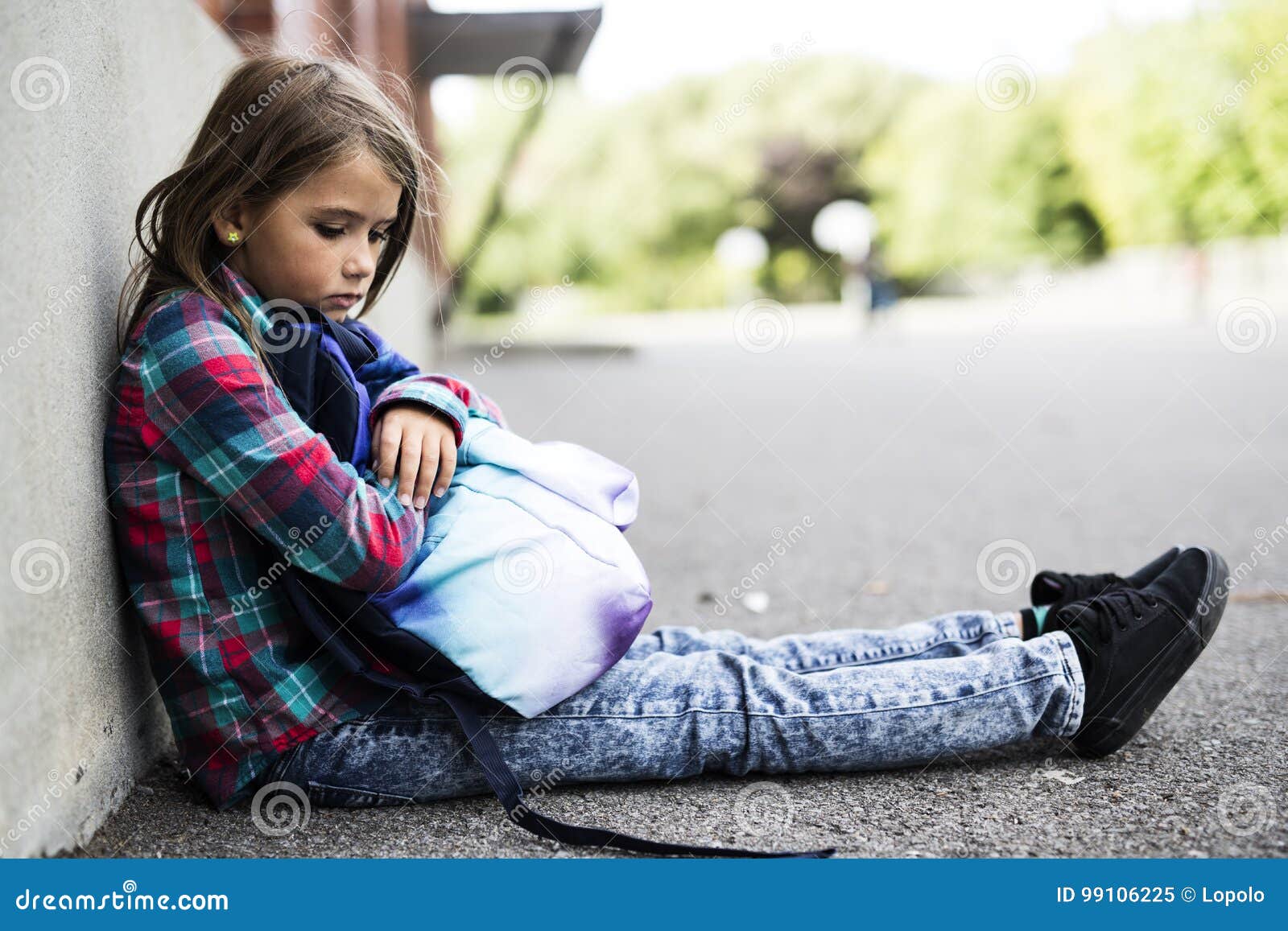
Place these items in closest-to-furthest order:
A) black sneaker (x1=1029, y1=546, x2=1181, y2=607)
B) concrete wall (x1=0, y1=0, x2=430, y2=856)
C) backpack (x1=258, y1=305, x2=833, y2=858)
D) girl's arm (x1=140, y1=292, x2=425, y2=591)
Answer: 1. concrete wall (x1=0, y1=0, x2=430, y2=856)
2. girl's arm (x1=140, y1=292, x2=425, y2=591)
3. backpack (x1=258, y1=305, x2=833, y2=858)
4. black sneaker (x1=1029, y1=546, x2=1181, y2=607)

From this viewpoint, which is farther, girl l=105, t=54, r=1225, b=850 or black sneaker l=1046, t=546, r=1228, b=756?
black sneaker l=1046, t=546, r=1228, b=756

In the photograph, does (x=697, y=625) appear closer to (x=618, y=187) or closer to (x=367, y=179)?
(x=367, y=179)

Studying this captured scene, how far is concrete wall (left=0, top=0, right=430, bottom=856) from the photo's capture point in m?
1.62

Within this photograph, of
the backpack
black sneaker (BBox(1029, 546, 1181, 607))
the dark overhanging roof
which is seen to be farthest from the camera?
the dark overhanging roof

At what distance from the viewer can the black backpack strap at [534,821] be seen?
1.83 m

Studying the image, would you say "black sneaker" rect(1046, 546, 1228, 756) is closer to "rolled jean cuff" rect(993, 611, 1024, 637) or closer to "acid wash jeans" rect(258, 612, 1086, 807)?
"acid wash jeans" rect(258, 612, 1086, 807)

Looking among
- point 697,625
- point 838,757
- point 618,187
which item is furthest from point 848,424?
point 618,187

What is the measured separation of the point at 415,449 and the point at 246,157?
2.08 ft

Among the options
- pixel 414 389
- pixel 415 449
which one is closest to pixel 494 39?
pixel 414 389

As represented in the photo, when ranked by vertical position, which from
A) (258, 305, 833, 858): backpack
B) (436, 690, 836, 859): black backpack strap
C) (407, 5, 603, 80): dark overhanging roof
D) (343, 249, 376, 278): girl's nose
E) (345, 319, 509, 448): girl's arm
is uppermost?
(407, 5, 603, 80): dark overhanging roof

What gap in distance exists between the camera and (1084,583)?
7.95ft

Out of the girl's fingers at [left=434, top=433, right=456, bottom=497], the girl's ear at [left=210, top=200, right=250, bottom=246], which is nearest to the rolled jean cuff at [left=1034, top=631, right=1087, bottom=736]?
the girl's fingers at [left=434, top=433, right=456, bottom=497]

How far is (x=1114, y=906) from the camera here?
1.69 meters

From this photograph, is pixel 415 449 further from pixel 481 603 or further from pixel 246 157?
pixel 246 157
